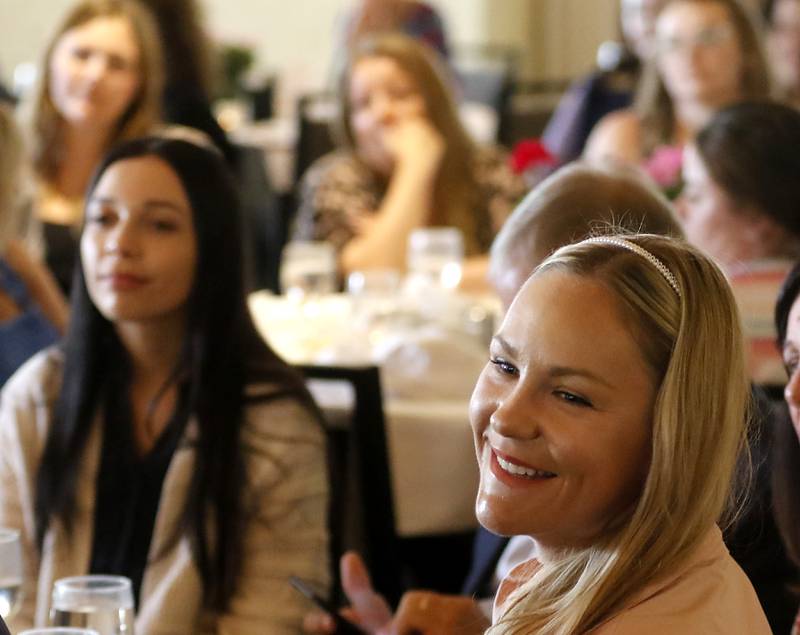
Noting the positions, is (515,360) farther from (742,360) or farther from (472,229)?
(472,229)

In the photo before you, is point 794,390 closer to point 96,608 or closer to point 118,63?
point 96,608

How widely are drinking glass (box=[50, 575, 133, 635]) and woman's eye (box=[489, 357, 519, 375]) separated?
0.58 meters

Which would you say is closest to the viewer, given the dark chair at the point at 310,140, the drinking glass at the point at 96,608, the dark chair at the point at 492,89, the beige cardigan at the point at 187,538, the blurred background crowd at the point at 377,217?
the drinking glass at the point at 96,608

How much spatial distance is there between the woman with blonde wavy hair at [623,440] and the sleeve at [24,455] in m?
1.21

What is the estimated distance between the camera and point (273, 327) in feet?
12.0

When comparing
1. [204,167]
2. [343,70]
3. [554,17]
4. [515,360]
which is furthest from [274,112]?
[515,360]

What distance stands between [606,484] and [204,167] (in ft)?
4.28

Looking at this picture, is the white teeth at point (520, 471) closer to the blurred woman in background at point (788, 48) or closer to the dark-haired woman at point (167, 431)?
the dark-haired woman at point (167, 431)

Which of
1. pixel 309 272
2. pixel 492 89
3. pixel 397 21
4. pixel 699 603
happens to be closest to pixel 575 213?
pixel 699 603

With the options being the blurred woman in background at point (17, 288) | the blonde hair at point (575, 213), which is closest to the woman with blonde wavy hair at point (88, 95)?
the blurred woman in background at point (17, 288)

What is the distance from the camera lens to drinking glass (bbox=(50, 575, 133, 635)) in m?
1.71

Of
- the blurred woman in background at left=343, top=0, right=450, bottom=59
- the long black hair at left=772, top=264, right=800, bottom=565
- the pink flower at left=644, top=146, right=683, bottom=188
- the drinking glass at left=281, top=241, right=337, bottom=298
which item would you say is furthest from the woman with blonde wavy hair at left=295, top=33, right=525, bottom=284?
the long black hair at left=772, top=264, right=800, bottom=565

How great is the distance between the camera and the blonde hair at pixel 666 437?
1316 mm

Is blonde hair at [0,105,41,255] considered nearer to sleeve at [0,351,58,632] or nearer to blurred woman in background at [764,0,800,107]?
sleeve at [0,351,58,632]
